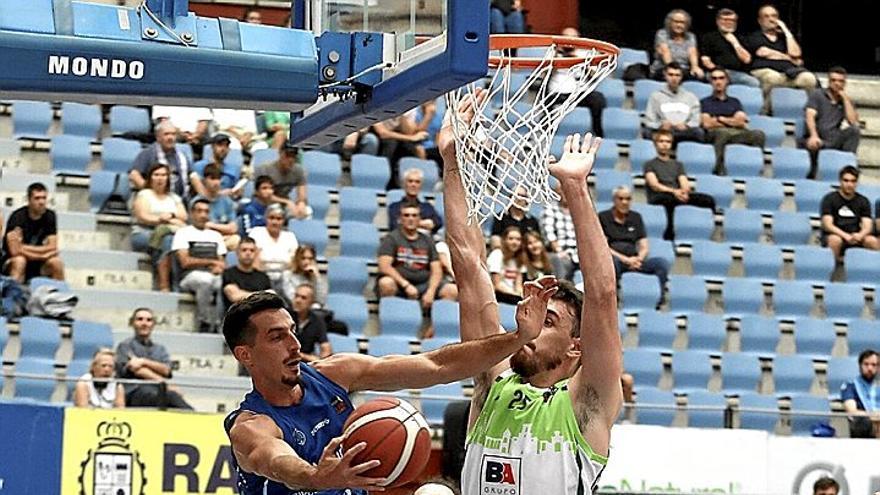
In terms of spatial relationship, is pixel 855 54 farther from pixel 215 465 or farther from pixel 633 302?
pixel 215 465

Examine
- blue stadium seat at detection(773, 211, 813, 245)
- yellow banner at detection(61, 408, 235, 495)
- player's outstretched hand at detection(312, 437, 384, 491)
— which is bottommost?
yellow banner at detection(61, 408, 235, 495)

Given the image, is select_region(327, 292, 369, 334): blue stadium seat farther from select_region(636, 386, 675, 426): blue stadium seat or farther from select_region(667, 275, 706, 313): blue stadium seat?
select_region(667, 275, 706, 313): blue stadium seat

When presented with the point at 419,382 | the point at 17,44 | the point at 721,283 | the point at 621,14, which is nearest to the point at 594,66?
the point at 419,382

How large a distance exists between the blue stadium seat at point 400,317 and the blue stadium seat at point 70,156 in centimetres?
265

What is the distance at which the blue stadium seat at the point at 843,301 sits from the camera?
14.3 m

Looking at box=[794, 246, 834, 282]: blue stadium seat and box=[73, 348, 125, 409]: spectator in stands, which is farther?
box=[794, 246, 834, 282]: blue stadium seat

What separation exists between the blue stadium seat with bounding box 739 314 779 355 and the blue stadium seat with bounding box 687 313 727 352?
0.68 ft

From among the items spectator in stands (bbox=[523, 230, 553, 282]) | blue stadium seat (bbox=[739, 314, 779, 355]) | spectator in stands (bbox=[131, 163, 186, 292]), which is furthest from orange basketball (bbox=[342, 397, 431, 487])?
blue stadium seat (bbox=[739, 314, 779, 355])

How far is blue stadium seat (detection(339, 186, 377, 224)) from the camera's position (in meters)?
13.6

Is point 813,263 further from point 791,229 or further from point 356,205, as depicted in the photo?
point 356,205

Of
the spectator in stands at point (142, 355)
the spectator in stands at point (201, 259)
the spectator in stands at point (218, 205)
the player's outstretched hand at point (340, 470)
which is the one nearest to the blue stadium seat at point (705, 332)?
the spectator in stands at point (218, 205)

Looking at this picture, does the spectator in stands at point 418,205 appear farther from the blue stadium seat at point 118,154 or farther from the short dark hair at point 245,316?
the short dark hair at point 245,316

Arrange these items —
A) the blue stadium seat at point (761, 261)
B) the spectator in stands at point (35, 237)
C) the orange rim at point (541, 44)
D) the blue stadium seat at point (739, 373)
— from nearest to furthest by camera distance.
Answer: the orange rim at point (541, 44)
the spectator in stands at point (35, 237)
the blue stadium seat at point (739, 373)
the blue stadium seat at point (761, 261)

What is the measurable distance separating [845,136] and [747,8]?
3522 millimetres
